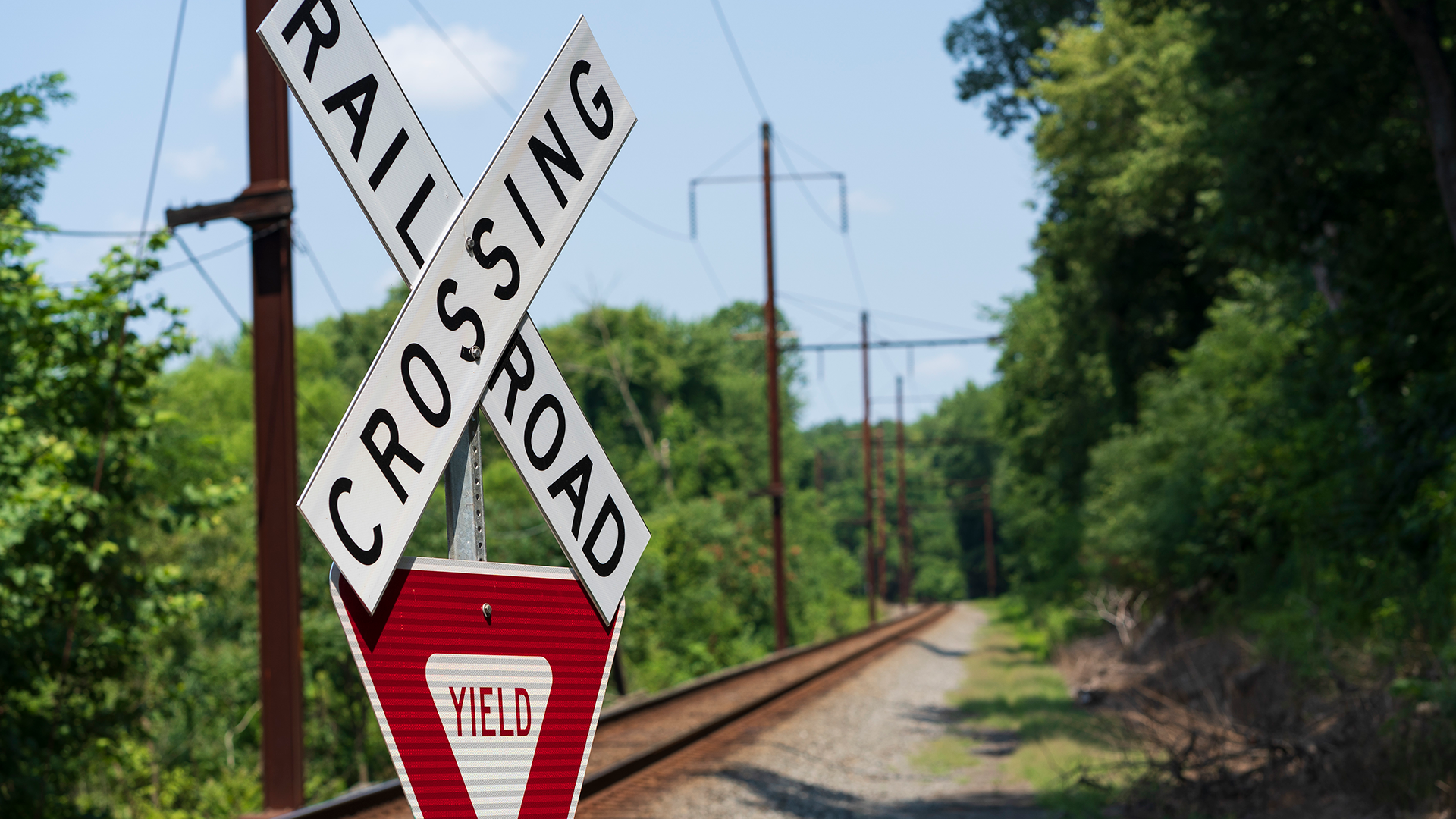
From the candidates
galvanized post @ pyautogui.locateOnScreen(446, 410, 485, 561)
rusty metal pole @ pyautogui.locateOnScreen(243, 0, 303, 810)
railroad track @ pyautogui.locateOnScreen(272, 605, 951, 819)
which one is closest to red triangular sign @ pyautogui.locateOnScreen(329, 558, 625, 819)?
galvanized post @ pyautogui.locateOnScreen(446, 410, 485, 561)

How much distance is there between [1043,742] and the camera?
1316 cm

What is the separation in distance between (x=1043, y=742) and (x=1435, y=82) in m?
7.87

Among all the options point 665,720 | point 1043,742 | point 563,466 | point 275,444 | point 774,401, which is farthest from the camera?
point 774,401

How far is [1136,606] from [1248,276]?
7261 millimetres

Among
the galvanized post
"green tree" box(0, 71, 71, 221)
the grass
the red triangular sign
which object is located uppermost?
"green tree" box(0, 71, 71, 221)

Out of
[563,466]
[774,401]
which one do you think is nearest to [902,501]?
[774,401]

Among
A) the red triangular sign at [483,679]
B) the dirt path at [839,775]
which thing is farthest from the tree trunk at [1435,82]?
the red triangular sign at [483,679]

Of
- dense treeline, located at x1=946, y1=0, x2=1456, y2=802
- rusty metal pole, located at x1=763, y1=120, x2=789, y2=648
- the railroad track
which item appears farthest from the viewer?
rusty metal pole, located at x1=763, y1=120, x2=789, y2=648

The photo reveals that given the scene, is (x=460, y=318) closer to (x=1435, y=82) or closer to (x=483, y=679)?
(x=483, y=679)

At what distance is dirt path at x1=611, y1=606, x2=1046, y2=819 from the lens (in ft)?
30.1

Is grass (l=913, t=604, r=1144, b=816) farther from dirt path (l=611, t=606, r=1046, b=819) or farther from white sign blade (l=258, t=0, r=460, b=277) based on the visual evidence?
white sign blade (l=258, t=0, r=460, b=277)

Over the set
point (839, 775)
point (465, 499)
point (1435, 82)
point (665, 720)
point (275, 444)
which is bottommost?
point (839, 775)

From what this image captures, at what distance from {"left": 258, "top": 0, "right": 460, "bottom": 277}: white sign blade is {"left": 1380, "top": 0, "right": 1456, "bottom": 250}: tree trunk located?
10.9m

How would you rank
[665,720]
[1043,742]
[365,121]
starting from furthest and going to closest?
[665,720] < [1043,742] < [365,121]
